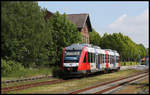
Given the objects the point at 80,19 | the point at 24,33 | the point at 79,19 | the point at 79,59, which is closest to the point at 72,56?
the point at 79,59

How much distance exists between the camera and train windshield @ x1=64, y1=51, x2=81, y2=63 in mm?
28250

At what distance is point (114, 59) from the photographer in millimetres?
44250

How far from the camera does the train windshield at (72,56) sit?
28250 millimetres

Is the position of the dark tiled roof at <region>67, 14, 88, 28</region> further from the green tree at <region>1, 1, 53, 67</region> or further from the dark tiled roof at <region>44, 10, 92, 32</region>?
the green tree at <region>1, 1, 53, 67</region>

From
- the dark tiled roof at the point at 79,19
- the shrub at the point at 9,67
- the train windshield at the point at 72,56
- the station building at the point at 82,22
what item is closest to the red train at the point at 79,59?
the train windshield at the point at 72,56

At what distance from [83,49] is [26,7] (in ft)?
22.9

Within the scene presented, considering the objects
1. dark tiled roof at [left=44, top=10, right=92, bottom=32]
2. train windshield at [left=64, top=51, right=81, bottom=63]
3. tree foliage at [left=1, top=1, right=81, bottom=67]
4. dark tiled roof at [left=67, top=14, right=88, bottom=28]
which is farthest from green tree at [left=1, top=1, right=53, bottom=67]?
dark tiled roof at [left=67, top=14, right=88, bottom=28]

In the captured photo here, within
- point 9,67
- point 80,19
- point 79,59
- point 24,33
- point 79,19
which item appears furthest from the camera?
point 79,19

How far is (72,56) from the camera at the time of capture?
2867 centimetres

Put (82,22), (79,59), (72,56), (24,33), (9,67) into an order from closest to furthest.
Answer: (24,33) < (79,59) < (72,56) < (9,67) < (82,22)

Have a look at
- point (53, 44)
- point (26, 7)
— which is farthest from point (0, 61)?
point (53, 44)

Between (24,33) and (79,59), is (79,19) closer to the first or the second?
(79,59)

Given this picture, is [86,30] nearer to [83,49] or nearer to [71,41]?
[71,41]

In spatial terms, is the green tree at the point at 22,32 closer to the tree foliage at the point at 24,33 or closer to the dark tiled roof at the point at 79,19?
the tree foliage at the point at 24,33
